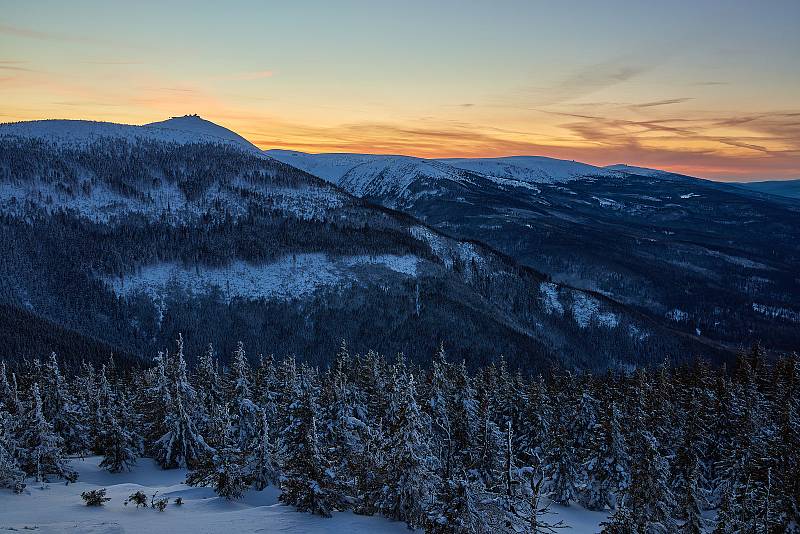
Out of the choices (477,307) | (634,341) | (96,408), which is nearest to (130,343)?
(477,307)

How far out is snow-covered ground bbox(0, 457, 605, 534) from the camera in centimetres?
2394

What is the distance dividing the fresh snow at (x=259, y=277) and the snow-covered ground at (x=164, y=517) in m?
151

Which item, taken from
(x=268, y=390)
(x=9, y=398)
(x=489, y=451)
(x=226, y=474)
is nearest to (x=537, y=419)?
(x=489, y=451)

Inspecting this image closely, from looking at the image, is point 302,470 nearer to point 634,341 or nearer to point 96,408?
point 96,408

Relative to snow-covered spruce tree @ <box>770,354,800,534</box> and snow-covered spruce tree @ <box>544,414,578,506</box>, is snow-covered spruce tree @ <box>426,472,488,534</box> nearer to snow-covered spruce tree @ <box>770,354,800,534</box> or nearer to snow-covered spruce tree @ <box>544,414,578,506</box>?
snow-covered spruce tree @ <box>770,354,800,534</box>

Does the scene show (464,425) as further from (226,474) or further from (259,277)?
(259,277)

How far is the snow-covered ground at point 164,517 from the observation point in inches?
939

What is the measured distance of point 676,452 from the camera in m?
50.8

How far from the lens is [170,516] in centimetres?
2692

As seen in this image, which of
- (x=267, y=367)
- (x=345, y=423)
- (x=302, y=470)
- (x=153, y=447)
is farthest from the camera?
(x=267, y=367)

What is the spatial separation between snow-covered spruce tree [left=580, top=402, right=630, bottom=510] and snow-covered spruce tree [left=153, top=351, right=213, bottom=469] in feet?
107

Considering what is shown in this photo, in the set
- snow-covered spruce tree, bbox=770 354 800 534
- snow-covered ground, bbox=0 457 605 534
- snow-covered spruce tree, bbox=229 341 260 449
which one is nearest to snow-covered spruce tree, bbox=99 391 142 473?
snow-covered ground, bbox=0 457 605 534

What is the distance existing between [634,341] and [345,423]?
181389 mm

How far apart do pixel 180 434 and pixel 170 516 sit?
757 inches
